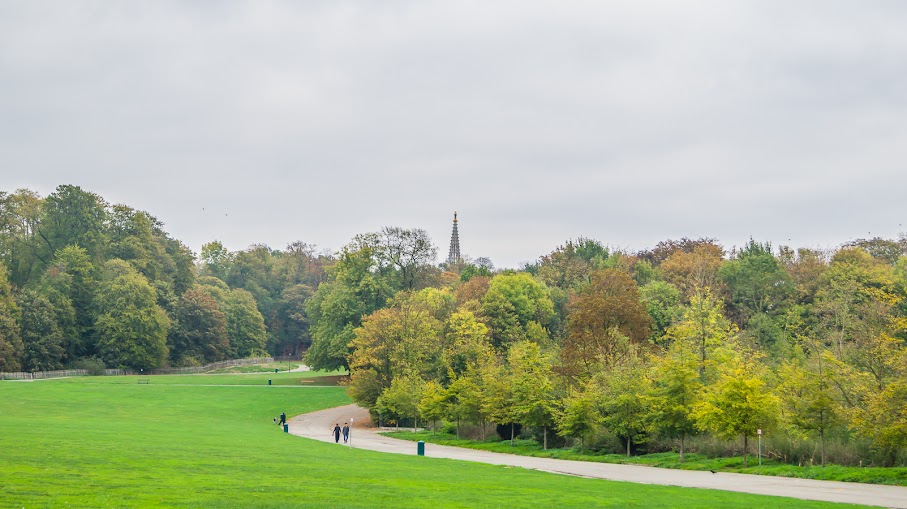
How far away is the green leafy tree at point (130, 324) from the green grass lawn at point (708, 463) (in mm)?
61818

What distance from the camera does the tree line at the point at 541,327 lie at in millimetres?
39688

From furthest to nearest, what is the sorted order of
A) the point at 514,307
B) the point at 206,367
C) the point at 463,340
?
the point at 206,367 → the point at 514,307 → the point at 463,340

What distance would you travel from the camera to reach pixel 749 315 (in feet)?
258

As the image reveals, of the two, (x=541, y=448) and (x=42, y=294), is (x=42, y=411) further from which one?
(x=42, y=294)

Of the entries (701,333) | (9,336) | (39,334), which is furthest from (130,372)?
(701,333)

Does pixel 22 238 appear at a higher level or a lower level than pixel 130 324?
higher

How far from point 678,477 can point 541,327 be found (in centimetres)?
4550

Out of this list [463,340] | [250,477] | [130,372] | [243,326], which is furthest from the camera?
[243,326]

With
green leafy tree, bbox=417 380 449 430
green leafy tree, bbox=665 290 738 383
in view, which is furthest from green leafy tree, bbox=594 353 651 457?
green leafy tree, bbox=417 380 449 430

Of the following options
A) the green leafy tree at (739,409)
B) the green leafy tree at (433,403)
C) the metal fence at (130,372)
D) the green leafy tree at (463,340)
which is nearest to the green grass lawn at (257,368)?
the metal fence at (130,372)

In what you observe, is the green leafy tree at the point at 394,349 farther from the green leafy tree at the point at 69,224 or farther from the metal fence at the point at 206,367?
the green leafy tree at the point at 69,224

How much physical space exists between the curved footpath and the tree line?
3.60 metres

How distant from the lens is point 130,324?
108250 millimetres

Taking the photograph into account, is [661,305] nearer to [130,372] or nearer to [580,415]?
[580,415]
